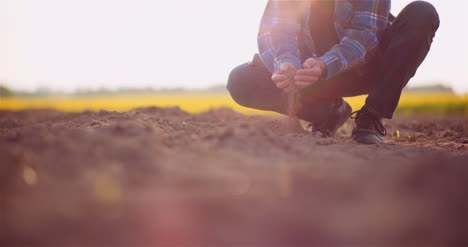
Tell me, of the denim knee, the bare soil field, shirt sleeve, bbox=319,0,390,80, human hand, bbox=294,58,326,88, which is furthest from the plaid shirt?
the bare soil field

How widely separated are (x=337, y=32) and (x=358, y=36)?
0.28m

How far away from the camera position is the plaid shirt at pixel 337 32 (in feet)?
10.2

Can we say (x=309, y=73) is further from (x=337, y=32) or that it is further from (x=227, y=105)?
(x=227, y=105)

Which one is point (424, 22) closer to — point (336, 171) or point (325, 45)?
point (325, 45)

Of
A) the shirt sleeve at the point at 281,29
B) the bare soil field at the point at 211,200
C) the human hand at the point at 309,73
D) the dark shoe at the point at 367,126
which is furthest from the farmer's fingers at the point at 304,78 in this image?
the bare soil field at the point at 211,200

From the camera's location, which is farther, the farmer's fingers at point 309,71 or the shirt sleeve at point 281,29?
the shirt sleeve at point 281,29

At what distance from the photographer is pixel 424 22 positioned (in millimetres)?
3146

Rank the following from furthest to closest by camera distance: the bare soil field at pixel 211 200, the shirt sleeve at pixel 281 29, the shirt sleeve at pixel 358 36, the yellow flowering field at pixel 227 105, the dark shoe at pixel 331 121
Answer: the yellow flowering field at pixel 227 105, the dark shoe at pixel 331 121, the shirt sleeve at pixel 281 29, the shirt sleeve at pixel 358 36, the bare soil field at pixel 211 200

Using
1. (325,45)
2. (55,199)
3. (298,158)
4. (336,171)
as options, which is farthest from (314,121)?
(55,199)

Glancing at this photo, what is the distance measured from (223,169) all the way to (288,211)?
18.7 inches

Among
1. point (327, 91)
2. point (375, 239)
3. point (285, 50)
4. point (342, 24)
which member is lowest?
point (375, 239)

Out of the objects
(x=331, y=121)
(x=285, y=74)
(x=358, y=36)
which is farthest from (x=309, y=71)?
(x=331, y=121)

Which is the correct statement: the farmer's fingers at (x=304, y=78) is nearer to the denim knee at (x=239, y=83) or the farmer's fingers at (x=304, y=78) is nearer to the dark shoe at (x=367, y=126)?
the dark shoe at (x=367, y=126)

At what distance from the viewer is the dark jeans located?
3143 millimetres
